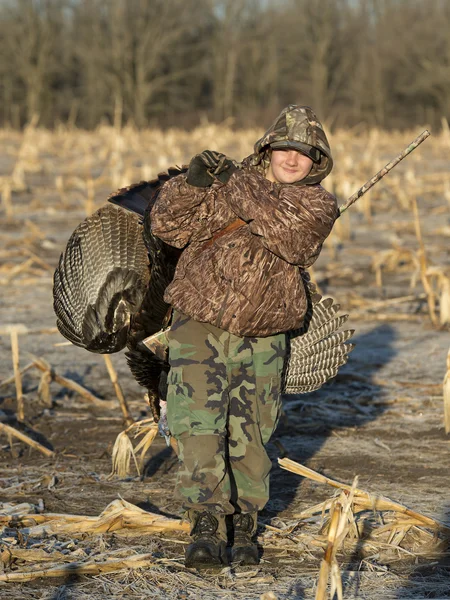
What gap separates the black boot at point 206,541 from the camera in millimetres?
3795

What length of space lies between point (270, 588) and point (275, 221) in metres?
1.25

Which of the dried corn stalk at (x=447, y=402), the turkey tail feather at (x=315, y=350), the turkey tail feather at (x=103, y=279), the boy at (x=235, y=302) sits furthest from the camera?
the dried corn stalk at (x=447, y=402)

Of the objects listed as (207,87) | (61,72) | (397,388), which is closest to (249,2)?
(207,87)

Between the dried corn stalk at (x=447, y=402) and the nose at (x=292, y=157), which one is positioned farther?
the dried corn stalk at (x=447, y=402)

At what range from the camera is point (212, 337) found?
3.98m

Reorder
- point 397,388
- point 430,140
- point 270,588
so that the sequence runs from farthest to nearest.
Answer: point 430,140
point 397,388
point 270,588

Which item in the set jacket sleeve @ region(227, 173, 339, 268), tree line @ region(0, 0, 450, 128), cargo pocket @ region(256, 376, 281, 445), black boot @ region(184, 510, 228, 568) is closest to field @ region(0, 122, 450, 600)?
black boot @ region(184, 510, 228, 568)

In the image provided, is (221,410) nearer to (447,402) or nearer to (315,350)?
(315,350)

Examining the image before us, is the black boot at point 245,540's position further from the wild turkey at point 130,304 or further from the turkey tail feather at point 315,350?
the turkey tail feather at point 315,350

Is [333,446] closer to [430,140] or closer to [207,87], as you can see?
[430,140]

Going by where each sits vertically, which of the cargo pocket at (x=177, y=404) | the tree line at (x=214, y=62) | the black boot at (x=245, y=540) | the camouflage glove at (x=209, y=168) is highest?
the tree line at (x=214, y=62)

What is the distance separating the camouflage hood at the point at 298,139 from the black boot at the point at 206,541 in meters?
1.28

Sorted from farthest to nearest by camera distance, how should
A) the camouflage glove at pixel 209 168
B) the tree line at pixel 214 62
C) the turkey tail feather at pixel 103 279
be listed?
the tree line at pixel 214 62
the turkey tail feather at pixel 103 279
the camouflage glove at pixel 209 168

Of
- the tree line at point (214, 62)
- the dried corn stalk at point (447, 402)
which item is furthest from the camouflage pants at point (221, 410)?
the tree line at point (214, 62)
